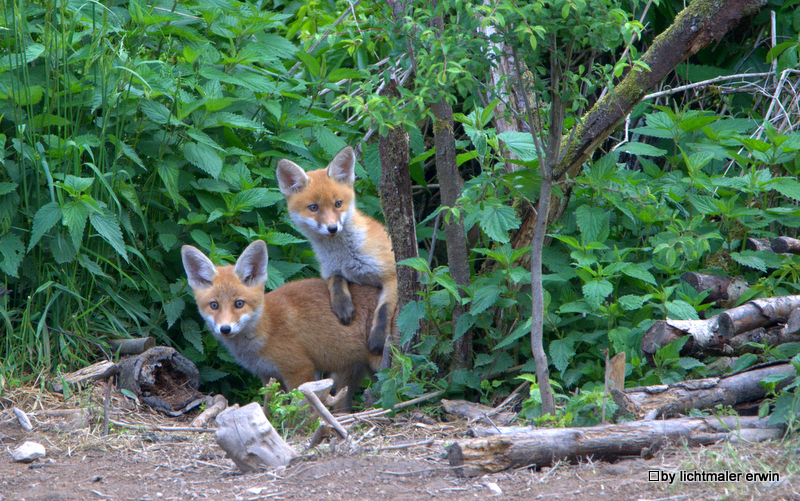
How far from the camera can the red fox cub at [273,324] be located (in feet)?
14.7

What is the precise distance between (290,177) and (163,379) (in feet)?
5.67

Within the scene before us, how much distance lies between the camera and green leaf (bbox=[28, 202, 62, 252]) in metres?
3.92

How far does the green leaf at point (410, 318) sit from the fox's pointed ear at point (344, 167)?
5.14 feet

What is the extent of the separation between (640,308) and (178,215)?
11.2 ft

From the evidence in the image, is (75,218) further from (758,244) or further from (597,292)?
(758,244)

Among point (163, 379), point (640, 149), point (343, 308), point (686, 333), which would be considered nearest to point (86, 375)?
point (163, 379)

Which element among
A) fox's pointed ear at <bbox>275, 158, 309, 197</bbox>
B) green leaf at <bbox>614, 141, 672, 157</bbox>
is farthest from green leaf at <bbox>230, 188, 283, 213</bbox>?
green leaf at <bbox>614, 141, 672, 157</bbox>

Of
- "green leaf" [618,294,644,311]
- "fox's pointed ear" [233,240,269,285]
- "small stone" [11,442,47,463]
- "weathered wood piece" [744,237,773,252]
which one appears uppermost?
"fox's pointed ear" [233,240,269,285]

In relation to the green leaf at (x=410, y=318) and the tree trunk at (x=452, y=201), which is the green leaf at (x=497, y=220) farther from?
the green leaf at (x=410, y=318)

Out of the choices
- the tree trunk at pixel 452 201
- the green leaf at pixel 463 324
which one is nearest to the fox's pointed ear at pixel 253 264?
the tree trunk at pixel 452 201

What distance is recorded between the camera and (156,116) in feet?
14.7

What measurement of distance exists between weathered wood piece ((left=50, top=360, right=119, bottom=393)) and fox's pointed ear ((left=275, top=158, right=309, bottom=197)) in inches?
69.2

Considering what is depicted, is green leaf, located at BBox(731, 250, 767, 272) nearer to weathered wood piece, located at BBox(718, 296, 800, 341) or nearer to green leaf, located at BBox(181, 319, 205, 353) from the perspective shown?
weathered wood piece, located at BBox(718, 296, 800, 341)

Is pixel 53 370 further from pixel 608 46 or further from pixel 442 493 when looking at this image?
pixel 608 46
